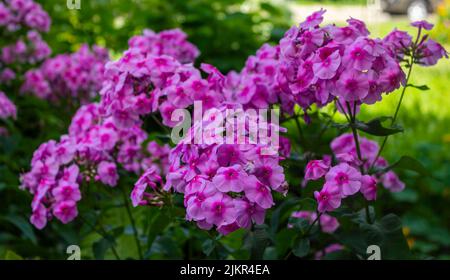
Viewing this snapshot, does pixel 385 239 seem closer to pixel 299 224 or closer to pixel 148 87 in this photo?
pixel 299 224

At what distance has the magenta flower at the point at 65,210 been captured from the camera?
5.67 feet

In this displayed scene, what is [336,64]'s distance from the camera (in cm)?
146

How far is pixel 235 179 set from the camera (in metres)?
1.31

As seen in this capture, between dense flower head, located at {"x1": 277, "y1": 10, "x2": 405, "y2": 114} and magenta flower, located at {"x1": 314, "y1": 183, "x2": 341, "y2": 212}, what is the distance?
19cm

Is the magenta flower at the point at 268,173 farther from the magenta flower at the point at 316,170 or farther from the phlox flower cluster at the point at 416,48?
the phlox flower cluster at the point at 416,48

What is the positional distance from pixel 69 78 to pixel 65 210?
1216 mm

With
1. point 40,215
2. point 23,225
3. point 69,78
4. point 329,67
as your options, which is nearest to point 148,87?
point 40,215

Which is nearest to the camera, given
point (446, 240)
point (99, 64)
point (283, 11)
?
point (99, 64)

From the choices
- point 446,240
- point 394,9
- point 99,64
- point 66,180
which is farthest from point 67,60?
point 394,9

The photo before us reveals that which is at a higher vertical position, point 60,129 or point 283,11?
point 283,11

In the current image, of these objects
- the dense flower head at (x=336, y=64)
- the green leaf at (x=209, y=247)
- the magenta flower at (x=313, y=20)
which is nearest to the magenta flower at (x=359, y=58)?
the dense flower head at (x=336, y=64)
